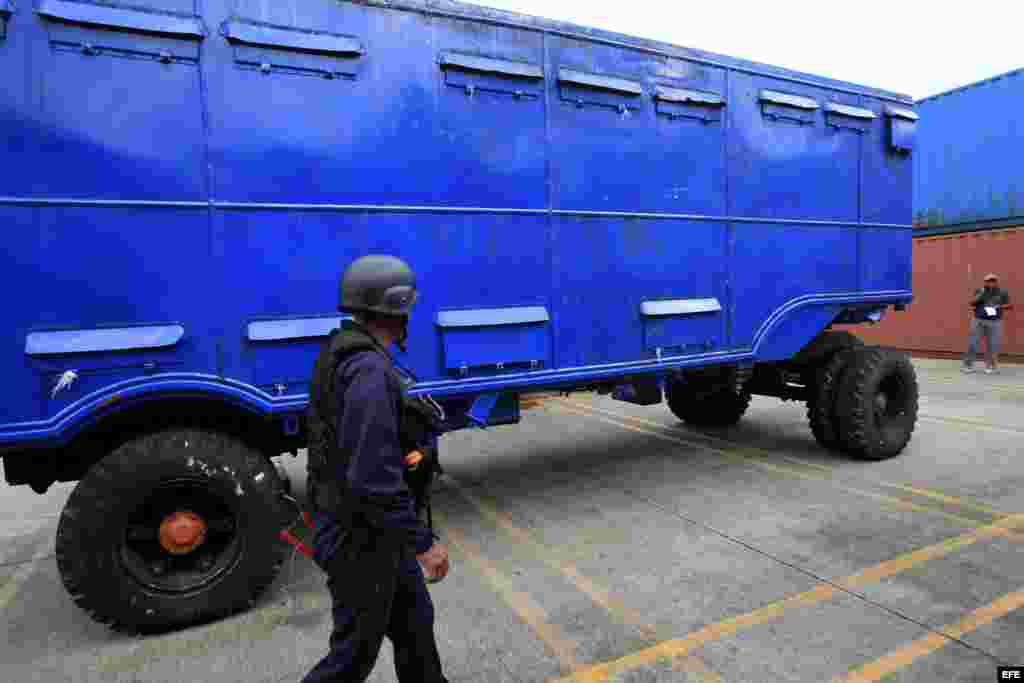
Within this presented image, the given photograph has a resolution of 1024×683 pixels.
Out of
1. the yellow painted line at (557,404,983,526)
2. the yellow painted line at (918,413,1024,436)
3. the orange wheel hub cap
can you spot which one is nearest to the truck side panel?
the yellow painted line at (557,404,983,526)

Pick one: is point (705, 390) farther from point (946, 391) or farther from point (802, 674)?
point (946, 391)

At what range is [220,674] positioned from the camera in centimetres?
281

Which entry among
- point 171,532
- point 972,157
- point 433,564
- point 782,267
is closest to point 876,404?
point 782,267

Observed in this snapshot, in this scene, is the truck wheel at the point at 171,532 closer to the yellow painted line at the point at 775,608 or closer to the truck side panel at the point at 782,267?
the yellow painted line at the point at 775,608

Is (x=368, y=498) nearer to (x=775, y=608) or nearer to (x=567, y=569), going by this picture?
(x=567, y=569)

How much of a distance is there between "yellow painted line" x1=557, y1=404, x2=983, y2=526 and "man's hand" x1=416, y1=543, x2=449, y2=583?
395 cm

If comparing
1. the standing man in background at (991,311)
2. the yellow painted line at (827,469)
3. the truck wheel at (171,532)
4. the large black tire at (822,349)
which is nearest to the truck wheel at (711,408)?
the yellow painted line at (827,469)

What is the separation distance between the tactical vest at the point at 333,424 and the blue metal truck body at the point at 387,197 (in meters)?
1.43

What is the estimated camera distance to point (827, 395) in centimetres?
584

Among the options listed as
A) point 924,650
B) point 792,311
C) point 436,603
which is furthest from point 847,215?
point 436,603

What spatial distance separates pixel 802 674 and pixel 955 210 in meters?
13.8

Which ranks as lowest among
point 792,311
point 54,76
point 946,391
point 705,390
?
point 946,391

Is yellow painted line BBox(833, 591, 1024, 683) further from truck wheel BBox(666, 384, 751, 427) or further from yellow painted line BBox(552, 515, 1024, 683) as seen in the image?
truck wheel BBox(666, 384, 751, 427)

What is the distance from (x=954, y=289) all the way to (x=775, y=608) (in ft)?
41.8
